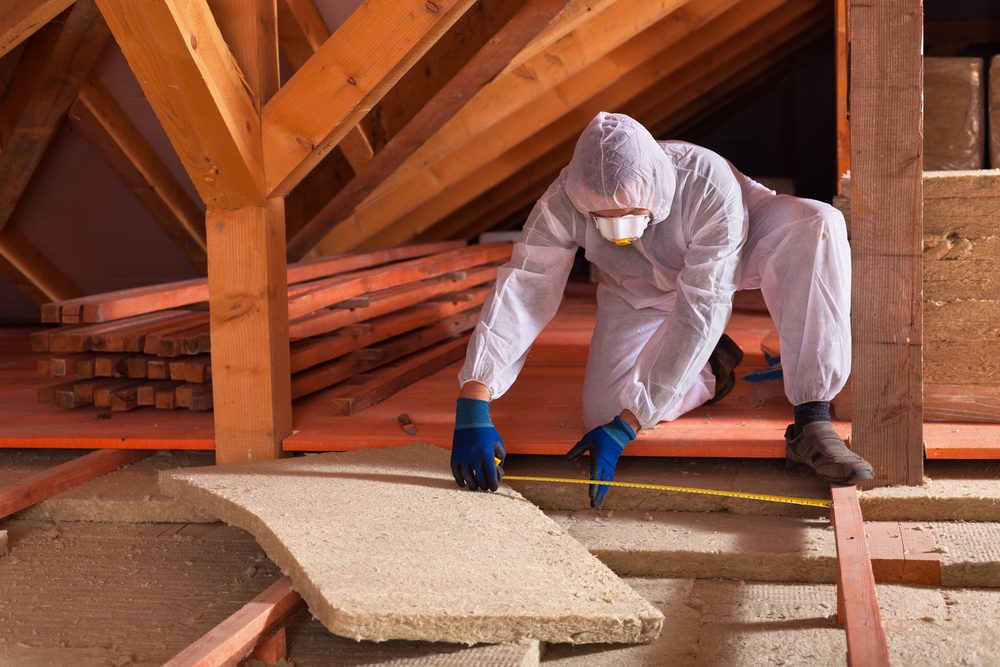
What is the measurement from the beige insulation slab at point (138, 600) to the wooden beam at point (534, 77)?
200 centimetres

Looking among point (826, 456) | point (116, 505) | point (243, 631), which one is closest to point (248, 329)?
point (116, 505)

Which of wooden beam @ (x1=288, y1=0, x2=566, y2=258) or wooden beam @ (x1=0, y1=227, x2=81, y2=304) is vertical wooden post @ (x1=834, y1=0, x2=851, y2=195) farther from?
wooden beam @ (x1=0, y1=227, x2=81, y2=304)

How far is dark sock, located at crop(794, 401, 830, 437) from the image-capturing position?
8.95 ft

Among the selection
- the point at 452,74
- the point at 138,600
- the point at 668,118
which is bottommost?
the point at 138,600

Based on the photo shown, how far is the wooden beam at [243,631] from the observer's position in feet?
6.24

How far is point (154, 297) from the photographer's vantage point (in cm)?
355

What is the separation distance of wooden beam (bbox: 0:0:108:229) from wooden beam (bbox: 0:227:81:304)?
1.17 feet

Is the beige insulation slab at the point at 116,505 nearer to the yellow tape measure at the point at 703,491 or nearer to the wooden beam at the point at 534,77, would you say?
the yellow tape measure at the point at 703,491

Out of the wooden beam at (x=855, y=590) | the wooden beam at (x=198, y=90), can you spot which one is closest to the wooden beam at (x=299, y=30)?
the wooden beam at (x=198, y=90)

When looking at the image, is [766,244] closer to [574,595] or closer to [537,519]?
[537,519]

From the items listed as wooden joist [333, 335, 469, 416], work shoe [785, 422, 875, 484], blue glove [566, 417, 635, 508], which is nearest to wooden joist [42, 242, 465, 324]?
wooden joist [333, 335, 469, 416]

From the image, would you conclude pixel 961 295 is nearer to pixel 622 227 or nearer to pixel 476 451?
pixel 622 227

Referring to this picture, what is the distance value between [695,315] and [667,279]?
368 millimetres

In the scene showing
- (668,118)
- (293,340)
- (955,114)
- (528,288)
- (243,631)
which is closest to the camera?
(243,631)
